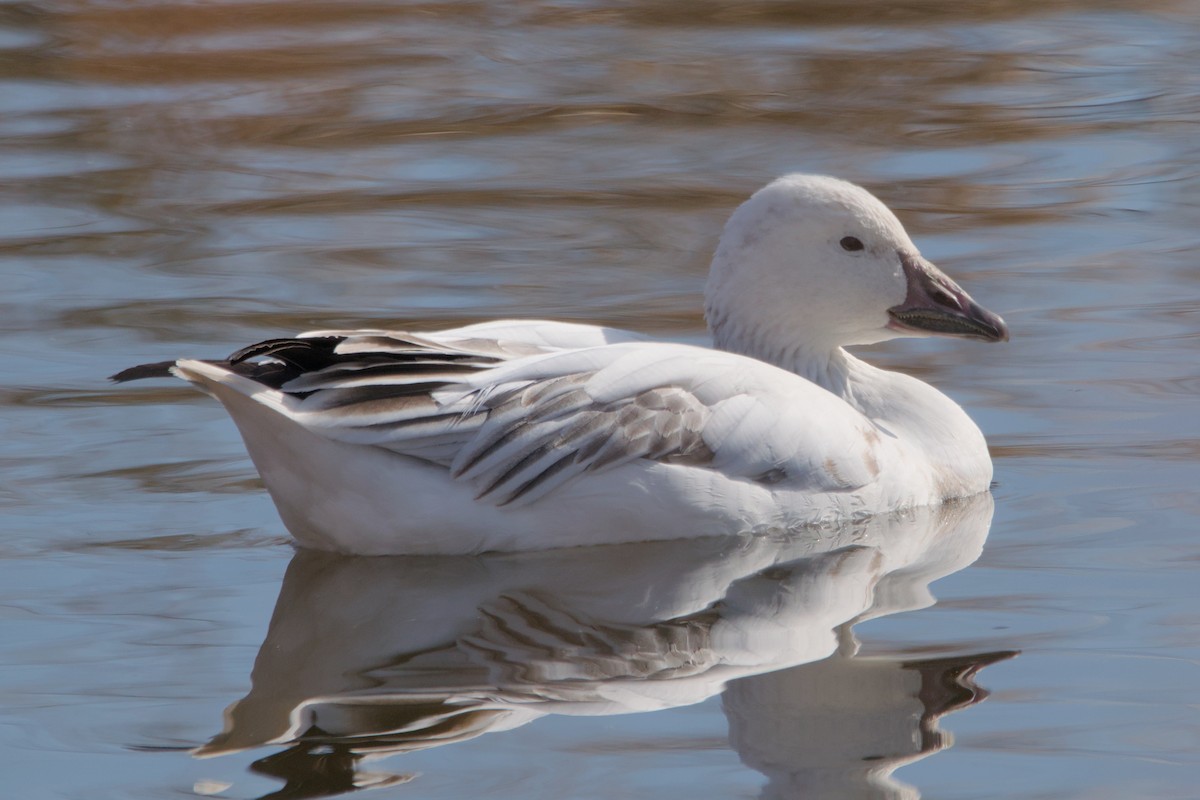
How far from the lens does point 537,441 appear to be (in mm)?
5598

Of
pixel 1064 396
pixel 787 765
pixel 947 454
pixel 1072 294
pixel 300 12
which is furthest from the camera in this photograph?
pixel 300 12

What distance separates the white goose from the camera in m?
5.50

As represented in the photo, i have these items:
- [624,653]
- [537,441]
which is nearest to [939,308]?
[537,441]

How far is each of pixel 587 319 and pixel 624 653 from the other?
3.22m

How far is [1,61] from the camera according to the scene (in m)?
13.4

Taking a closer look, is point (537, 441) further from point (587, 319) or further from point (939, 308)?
point (587, 319)

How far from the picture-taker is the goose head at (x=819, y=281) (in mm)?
6242

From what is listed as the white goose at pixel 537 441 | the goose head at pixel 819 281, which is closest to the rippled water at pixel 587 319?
the white goose at pixel 537 441

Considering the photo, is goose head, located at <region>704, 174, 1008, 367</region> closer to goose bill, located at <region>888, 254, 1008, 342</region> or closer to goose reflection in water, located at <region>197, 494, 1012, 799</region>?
goose bill, located at <region>888, 254, 1008, 342</region>

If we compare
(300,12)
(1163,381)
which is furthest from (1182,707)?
(300,12)

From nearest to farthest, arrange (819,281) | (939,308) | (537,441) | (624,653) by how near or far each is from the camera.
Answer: (624,653), (537,441), (819,281), (939,308)

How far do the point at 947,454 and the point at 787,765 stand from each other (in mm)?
2234

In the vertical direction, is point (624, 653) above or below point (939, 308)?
below

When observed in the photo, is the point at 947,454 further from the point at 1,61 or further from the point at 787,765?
the point at 1,61
